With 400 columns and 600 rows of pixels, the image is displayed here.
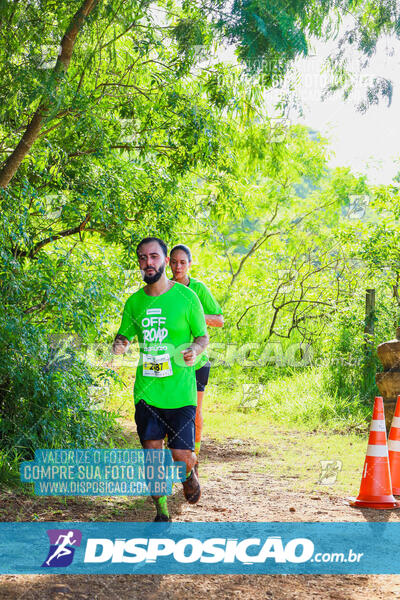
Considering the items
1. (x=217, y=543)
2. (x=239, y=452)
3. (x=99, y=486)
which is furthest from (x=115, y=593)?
(x=239, y=452)

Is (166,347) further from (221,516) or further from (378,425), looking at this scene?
(378,425)

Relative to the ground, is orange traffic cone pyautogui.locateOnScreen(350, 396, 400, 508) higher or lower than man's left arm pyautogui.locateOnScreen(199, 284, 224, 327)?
lower

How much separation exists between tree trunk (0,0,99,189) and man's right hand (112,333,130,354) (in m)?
2.34

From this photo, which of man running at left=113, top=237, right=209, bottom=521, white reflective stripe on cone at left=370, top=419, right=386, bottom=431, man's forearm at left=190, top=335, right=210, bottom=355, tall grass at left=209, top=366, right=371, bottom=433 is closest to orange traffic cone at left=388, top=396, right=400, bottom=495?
white reflective stripe on cone at left=370, top=419, right=386, bottom=431

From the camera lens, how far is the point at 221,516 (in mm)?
5363

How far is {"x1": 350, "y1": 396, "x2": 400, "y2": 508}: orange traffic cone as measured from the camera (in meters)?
5.75

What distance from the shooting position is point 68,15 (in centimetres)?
708

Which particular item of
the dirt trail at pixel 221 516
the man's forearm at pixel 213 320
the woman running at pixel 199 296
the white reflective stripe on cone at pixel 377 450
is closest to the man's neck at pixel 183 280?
the woman running at pixel 199 296

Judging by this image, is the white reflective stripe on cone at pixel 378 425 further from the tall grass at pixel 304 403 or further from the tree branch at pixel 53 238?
the tree branch at pixel 53 238

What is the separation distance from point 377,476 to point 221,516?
137 centimetres

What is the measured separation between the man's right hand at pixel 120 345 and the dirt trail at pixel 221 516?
50.6 inches

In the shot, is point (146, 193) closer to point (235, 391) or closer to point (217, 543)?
point (217, 543)

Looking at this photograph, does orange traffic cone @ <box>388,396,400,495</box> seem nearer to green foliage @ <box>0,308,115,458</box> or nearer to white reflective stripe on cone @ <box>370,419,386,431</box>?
white reflective stripe on cone @ <box>370,419,386,431</box>

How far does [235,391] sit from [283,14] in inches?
283
